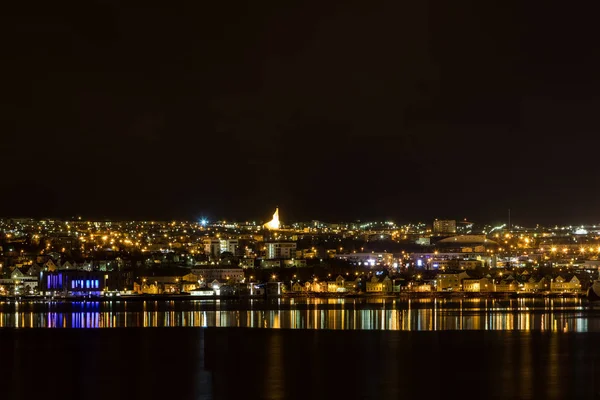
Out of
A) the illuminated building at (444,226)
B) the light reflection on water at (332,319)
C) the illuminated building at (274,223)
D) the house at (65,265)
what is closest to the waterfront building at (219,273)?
the house at (65,265)

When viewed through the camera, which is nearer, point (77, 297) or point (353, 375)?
point (353, 375)

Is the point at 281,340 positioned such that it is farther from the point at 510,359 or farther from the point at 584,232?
the point at 584,232

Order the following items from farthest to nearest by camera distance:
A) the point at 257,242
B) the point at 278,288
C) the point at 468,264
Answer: the point at 257,242 < the point at 468,264 < the point at 278,288

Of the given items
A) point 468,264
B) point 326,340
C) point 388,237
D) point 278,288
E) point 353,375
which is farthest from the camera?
point 388,237

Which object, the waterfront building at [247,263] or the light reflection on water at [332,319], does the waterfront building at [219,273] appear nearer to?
the waterfront building at [247,263]

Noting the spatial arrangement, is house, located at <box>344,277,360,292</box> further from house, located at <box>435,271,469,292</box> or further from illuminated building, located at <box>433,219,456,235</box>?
illuminated building, located at <box>433,219,456,235</box>

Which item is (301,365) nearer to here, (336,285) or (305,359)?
(305,359)

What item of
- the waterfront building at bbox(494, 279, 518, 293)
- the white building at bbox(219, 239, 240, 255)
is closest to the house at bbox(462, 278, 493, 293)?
the waterfront building at bbox(494, 279, 518, 293)

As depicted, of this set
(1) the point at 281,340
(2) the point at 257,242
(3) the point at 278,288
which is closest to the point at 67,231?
(2) the point at 257,242
